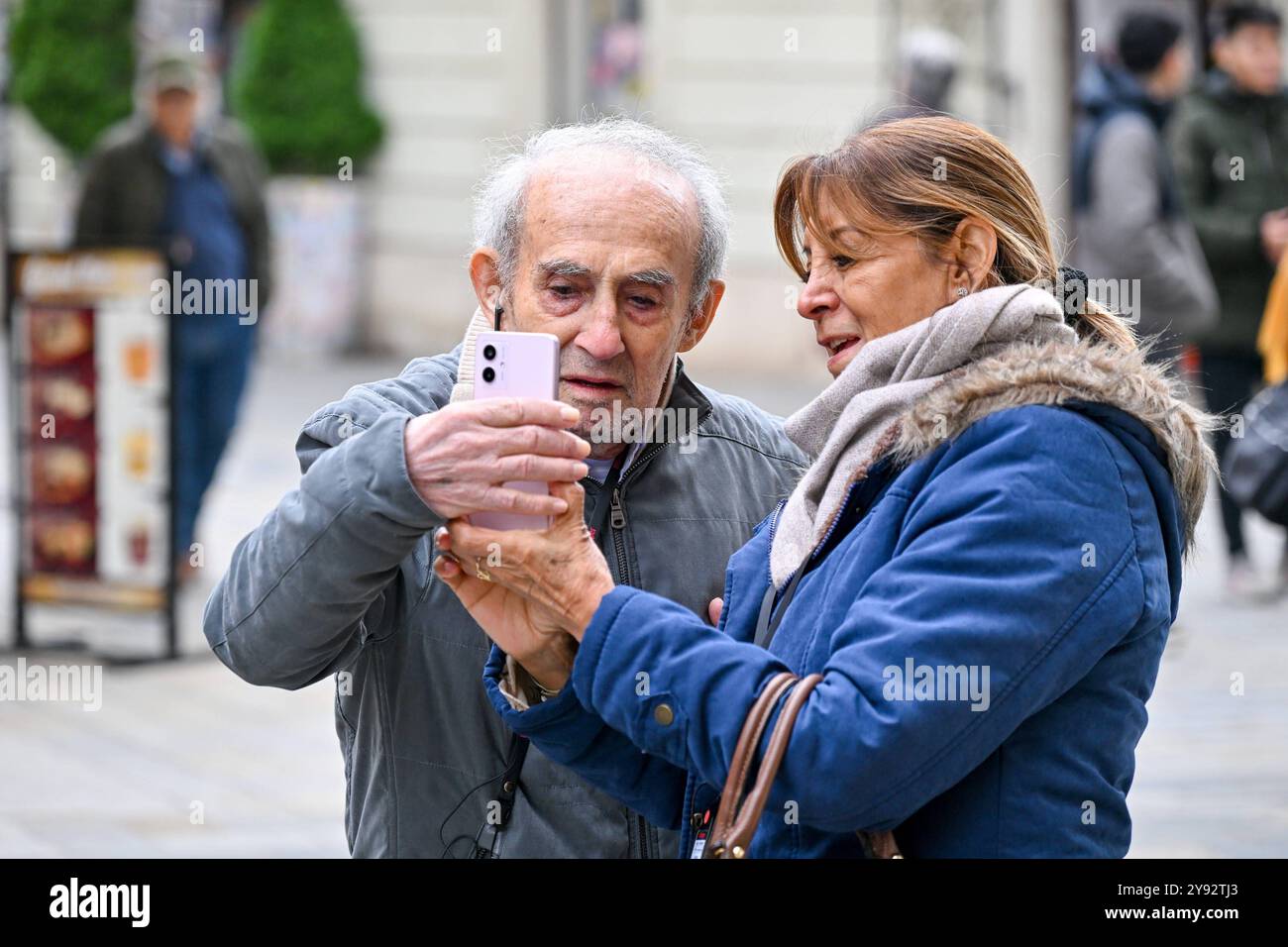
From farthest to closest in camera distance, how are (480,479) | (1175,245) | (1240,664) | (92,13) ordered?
(92,13), (1175,245), (1240,664), (480,479)

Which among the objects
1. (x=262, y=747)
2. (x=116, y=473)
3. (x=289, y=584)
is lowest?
Answer: (x=262, y=747)

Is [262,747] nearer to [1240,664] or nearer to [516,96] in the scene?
[1240,664]

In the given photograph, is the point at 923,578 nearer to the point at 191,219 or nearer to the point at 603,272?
the point at 603,272

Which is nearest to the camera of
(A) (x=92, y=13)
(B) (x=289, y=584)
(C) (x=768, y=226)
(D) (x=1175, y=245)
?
(B) (x=289, y=584)

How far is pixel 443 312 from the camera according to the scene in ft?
58.6

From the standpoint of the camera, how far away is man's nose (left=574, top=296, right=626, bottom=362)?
2725 mm

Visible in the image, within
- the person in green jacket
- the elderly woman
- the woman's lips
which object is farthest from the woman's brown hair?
the person in green jacket

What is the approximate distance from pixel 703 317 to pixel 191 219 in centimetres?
667

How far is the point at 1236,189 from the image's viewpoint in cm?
880

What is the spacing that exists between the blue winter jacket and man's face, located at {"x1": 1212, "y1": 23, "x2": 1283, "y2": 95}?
276 inches

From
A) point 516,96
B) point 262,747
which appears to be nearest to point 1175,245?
point 262,747

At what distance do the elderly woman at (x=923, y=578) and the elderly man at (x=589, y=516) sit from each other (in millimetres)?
229

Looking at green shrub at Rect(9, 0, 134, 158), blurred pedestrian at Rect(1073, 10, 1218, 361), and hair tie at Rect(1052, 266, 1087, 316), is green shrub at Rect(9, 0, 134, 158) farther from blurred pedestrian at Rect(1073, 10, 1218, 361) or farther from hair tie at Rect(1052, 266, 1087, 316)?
hair tie at Rect(1052, 266, 1087, 316)

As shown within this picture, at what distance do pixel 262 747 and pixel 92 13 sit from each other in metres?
15.4
